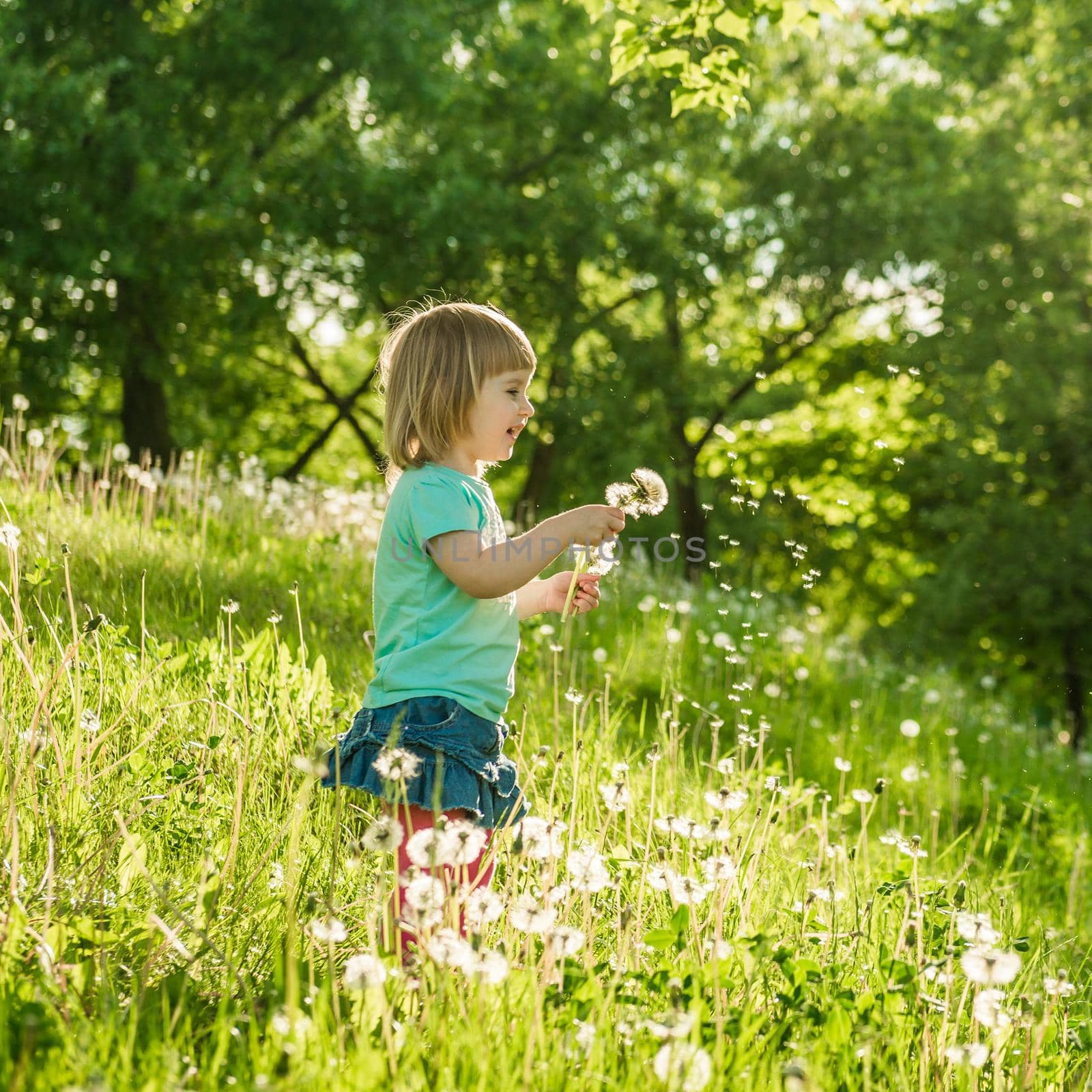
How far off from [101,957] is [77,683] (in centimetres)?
103

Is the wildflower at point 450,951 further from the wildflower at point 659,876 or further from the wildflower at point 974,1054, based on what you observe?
the wildflower at point 974,1054

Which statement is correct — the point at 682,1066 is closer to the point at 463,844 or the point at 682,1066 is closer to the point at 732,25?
the point at 463,844

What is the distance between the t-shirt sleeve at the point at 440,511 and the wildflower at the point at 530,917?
0.90 metres

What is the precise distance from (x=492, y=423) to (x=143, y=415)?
505 inches

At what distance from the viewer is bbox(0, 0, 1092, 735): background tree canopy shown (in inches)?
500

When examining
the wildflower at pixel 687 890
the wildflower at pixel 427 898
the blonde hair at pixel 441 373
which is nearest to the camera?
the wildflower at pixel 427 898

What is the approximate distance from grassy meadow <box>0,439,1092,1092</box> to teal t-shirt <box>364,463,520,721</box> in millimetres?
226

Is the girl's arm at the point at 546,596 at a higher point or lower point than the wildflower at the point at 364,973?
higher

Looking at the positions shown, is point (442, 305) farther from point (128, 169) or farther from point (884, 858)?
point (128, 169)

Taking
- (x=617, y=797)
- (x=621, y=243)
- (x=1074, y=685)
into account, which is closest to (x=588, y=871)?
(x=617, y=797)

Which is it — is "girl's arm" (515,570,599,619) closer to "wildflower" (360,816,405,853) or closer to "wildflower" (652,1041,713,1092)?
"wildflower" (360,816,405,853)

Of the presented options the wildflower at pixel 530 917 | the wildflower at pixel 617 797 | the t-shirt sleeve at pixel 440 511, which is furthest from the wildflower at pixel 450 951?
the t-shirt sleeve at pixel 440 511

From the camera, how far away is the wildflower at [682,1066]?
1.67 meters

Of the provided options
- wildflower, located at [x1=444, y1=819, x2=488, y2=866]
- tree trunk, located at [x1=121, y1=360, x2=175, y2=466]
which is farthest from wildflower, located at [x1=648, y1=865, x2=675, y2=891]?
tree trunk, located at [x1=121, y1=360, x2=175, y2=466]
